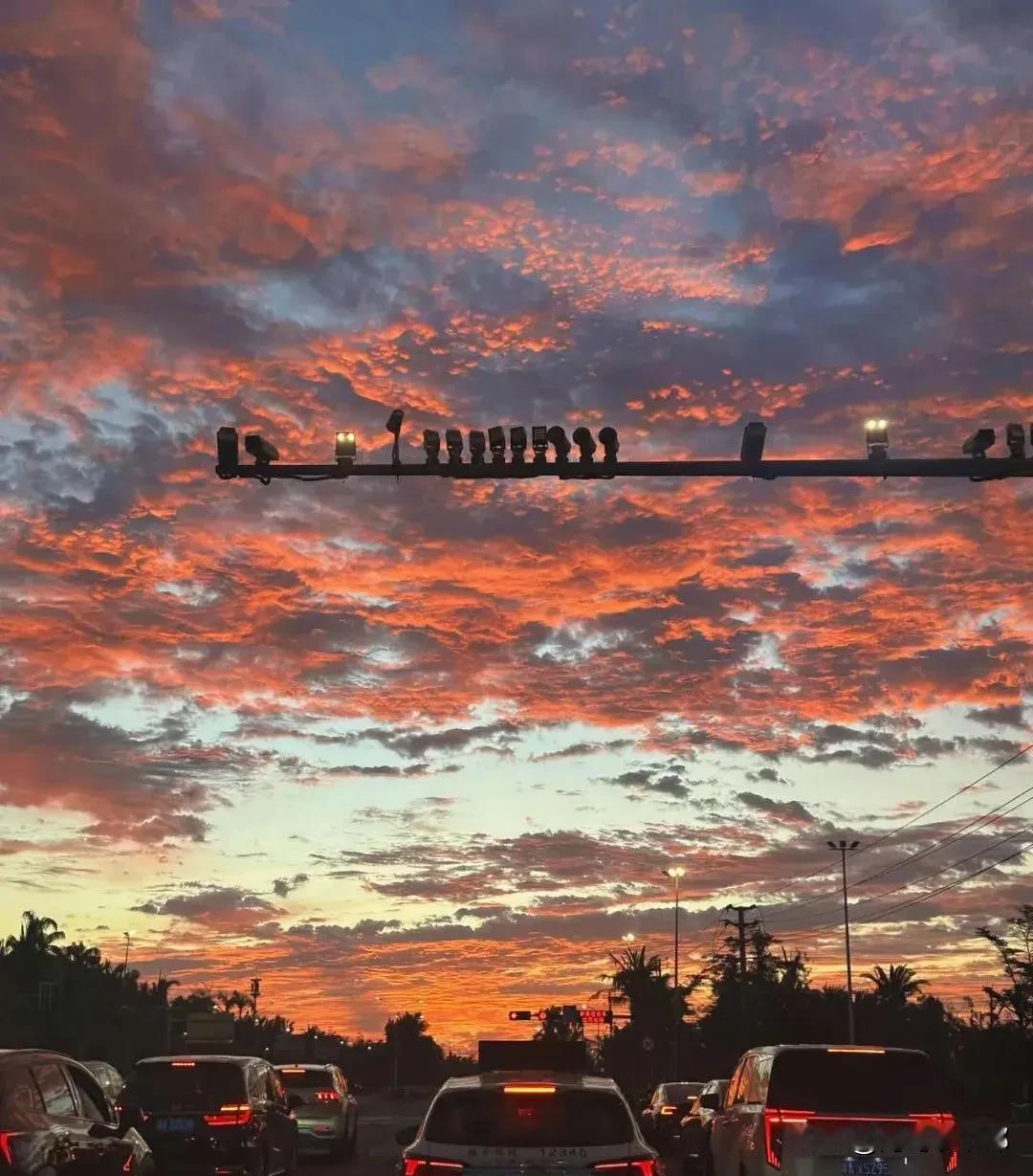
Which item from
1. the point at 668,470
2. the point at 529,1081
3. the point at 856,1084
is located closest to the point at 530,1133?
the point at 529,1081

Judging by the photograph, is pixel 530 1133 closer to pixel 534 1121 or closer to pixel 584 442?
pixel 534 1121

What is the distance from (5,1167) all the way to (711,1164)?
974 centimetres

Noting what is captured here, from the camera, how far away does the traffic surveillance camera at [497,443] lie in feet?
48.9

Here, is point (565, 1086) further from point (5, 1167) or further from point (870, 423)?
point (870, 423)

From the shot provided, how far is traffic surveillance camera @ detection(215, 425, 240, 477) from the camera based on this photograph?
1510 centimetres

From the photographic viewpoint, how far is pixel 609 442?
49.3 ft

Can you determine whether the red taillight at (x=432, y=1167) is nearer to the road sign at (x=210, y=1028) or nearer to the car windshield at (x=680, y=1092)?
the car windshield at (x=680, y=1092)

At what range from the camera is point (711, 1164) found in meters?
17.5

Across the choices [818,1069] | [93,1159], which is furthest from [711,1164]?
[93,1159]

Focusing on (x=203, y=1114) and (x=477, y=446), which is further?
(x=203, y=1114)

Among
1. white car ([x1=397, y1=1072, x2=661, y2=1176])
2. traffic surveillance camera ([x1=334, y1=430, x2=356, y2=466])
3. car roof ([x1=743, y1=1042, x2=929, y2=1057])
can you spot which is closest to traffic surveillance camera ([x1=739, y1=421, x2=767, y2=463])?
traffic surveillance camera ([x1=334, y1=430, x2=356, y2=466])

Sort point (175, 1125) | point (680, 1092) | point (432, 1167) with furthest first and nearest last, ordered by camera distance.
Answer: point (680, 1092), point (175, 1125), point (432, 1167)

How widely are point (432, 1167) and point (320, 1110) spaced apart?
20379 millimetres

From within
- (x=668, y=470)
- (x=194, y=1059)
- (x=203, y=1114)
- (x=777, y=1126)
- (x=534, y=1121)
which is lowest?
(x=203, y=1114)
